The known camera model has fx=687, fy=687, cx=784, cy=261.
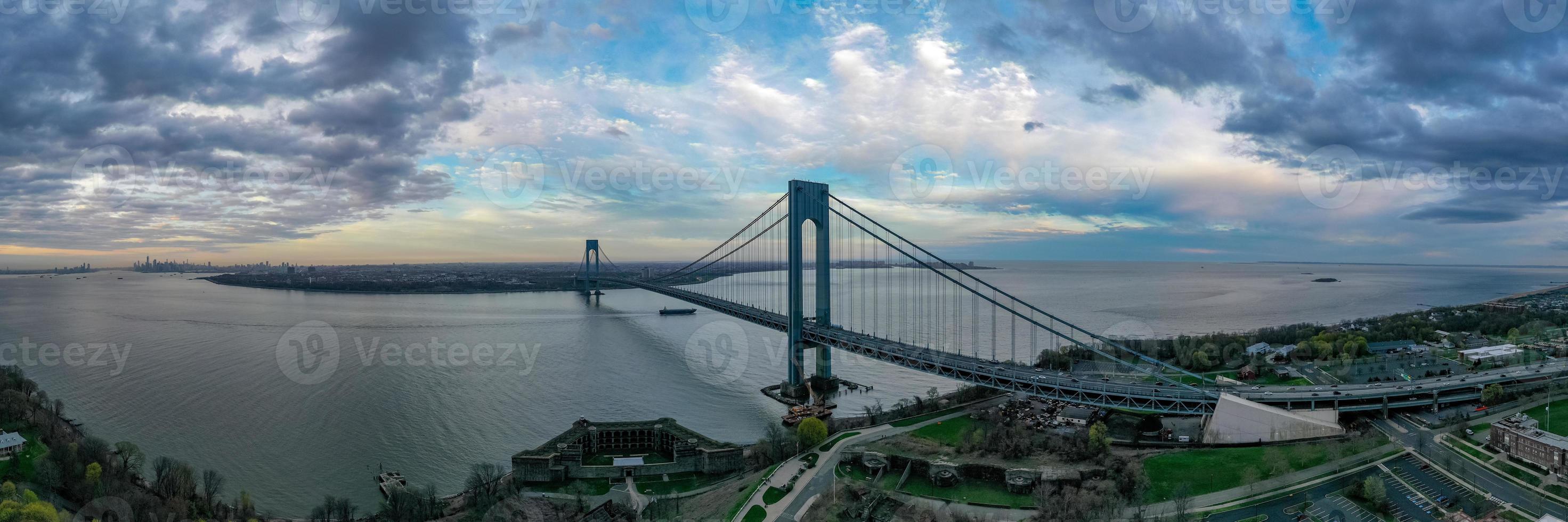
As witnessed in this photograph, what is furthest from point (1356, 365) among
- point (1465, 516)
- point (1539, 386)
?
point (1465, 516)

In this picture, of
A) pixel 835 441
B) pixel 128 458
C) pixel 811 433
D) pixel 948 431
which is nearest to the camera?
pixel 128 458

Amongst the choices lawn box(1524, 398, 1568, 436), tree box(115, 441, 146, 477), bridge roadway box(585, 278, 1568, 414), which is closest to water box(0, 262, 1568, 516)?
tree box(115, 441, 146, 477)

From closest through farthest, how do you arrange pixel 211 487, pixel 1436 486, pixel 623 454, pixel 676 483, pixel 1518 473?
pixel 1436 486, pixel 1518 473, pixel 211 487, pixel 676 483, pixel 623 454

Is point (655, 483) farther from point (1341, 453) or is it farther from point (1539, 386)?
point (1539, 386)

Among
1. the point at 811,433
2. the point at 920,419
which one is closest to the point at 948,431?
the point at 920,419

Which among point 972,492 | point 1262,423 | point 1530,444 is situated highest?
point 1530,444

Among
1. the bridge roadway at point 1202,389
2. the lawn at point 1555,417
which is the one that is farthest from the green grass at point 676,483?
the lawn at point 1555,417

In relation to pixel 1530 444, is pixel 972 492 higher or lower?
lower

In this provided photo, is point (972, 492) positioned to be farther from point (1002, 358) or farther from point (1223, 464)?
point (1002, 358)
